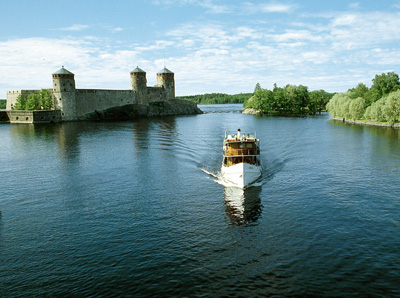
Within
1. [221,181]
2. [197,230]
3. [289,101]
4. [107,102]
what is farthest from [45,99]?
[289,101]

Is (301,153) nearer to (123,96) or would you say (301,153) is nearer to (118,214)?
(118,214)

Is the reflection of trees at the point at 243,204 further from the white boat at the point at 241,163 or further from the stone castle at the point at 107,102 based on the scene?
the stone castle at the point at 107,102

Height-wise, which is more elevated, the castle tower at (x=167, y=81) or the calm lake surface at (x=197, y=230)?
the castle tower at (x=167, y=81)

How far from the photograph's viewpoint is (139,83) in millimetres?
153625

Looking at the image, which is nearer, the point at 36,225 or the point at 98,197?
the point at 36,225

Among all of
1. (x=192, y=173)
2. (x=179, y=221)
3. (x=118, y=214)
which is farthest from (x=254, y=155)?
(x=118, y=214)

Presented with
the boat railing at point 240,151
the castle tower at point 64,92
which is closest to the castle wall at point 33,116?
the castle tower at point 64,92

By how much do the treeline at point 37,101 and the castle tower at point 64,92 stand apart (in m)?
2.65

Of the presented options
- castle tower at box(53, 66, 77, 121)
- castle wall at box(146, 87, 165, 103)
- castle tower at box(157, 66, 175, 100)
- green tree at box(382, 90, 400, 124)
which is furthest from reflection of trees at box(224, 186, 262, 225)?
castle tower at box(157, 66, 175, 100)

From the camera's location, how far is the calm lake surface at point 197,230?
17719 mm

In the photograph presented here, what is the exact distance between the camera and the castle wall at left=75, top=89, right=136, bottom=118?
417ft

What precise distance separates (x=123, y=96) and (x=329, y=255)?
13856cm

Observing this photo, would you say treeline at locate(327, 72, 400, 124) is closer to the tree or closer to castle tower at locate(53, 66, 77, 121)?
the tree

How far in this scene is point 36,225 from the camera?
2502cm
